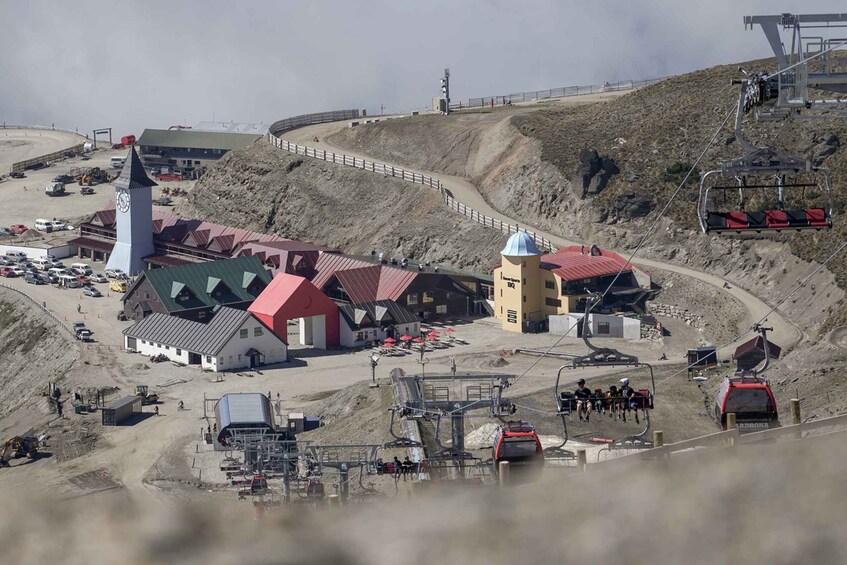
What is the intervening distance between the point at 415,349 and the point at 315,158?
138 feet

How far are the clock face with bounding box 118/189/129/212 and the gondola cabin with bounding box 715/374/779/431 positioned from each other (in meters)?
69.5

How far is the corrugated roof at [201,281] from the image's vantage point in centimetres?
8281

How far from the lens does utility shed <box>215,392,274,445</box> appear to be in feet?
184

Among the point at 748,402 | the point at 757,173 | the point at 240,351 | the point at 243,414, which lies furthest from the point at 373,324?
the point at 757,173

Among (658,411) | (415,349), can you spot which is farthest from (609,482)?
(415,349)

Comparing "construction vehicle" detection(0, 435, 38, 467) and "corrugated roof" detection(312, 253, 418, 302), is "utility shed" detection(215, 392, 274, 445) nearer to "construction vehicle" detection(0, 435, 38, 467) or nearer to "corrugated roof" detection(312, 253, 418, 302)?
"construction vehicle" detection(0, 435, 38, 467)

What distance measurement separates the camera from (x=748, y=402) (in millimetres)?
35562

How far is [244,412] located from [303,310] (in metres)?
20.9

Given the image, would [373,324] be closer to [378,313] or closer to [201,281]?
[378,313]

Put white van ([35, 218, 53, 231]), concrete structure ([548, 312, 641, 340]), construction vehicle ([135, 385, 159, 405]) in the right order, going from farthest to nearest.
Result: white van ([35, 218, 53, 231]) < concrete structure ([548, 312, 641, 340]) < construction vehicle ([135, 385, 159, 405])

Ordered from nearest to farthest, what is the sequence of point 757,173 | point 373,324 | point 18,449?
point 757,173
point 18,449
point 373,324

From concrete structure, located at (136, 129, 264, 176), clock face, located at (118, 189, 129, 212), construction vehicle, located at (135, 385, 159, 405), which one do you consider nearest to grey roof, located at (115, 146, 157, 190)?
clock face, located at (118, 189, 129, 212)

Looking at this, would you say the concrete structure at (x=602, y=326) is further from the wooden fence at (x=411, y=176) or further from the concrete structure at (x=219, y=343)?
the concrete structure at (x=219, y=343)

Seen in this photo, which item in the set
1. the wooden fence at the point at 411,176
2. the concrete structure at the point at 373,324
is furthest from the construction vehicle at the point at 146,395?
the wooden fence at the point at 411,176
